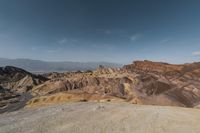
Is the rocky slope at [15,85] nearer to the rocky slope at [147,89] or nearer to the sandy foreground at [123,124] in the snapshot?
the rocky slope at [147,89]

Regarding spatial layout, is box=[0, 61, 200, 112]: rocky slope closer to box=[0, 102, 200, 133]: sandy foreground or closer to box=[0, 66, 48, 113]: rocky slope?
box=[0, 66, 48, 113]: rocky slope

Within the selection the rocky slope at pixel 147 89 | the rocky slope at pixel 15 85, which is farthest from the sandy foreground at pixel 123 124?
the rocky slope at pixel 15 85

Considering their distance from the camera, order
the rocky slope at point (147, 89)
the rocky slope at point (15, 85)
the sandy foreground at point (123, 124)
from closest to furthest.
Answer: the sandy foreground at point (123, 124) → the rocky slope at point (147, 89) → the rocky slope at point (15, 85)

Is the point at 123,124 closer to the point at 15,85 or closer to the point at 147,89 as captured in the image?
the point at 147,89

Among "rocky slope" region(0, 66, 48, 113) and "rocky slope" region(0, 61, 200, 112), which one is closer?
"rocky slope" region(0, 61, 200, 112)

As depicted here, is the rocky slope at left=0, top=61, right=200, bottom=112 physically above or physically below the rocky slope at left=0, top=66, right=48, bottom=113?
above

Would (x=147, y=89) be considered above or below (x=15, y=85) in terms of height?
above

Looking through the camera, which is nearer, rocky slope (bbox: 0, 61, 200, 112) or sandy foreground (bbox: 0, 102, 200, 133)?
sandy foreground (bbox: 0, 102, 200, 133)

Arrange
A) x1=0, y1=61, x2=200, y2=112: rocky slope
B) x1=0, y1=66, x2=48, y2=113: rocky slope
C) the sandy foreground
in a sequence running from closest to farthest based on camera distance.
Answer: the sandy foreground < x1=0, y1=61, x2=200, y2=112: rocky slope < x1=0, y1=66, x2=48, y2=113: rocky slope

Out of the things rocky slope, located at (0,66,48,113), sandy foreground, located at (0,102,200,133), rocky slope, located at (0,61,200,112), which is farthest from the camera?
rocky slope, located at (0,66,48,113)

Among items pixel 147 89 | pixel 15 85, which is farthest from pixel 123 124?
pixel 15 85

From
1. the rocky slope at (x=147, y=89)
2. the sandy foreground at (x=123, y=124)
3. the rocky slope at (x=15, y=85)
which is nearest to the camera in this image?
the sandy foreground at (x=123, y=124)

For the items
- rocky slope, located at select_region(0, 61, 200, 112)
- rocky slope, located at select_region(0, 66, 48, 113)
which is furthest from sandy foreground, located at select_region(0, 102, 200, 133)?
rocky slope, located at select_region(0, 66, 48, 113)

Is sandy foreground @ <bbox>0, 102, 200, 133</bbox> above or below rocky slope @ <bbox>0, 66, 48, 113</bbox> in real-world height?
above
